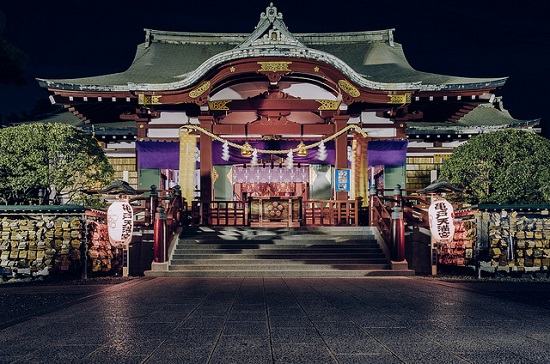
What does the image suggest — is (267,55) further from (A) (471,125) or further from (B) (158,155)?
(A) (471,125)

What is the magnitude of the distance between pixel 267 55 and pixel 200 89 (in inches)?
103

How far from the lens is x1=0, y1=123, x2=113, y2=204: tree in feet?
43.7

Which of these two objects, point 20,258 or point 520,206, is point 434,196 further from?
point 20,258

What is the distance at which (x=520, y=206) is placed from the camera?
477 inches

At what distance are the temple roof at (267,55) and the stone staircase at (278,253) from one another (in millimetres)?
5271

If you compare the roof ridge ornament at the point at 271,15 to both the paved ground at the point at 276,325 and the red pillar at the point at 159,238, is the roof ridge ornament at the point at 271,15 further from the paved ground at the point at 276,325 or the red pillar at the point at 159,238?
the paved ground at the point at 276,325

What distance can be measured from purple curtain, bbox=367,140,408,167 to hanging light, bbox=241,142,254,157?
15.0 feet

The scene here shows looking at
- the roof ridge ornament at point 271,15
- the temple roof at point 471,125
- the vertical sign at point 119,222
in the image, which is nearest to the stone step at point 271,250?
the vertical sign at point 119,222

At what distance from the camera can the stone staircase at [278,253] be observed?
38.7 ft

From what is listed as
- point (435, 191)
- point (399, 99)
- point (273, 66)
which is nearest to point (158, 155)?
point (273, 66)

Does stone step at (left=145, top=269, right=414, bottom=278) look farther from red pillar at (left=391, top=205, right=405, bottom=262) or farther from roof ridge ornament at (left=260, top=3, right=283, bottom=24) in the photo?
roof ridge ornament at (left=260, top=3, right=283, bottom=24)

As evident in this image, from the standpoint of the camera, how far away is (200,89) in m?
15.8

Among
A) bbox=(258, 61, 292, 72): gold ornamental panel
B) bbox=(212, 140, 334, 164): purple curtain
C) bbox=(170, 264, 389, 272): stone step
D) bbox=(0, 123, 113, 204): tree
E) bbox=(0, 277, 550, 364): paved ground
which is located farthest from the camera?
bbox=(212, 140, 334, 164): purple curtain

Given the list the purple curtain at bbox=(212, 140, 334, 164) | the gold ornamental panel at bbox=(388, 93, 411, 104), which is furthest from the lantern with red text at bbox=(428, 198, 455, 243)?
the purple curtain at bbox=(212, 140, 334, 164)
